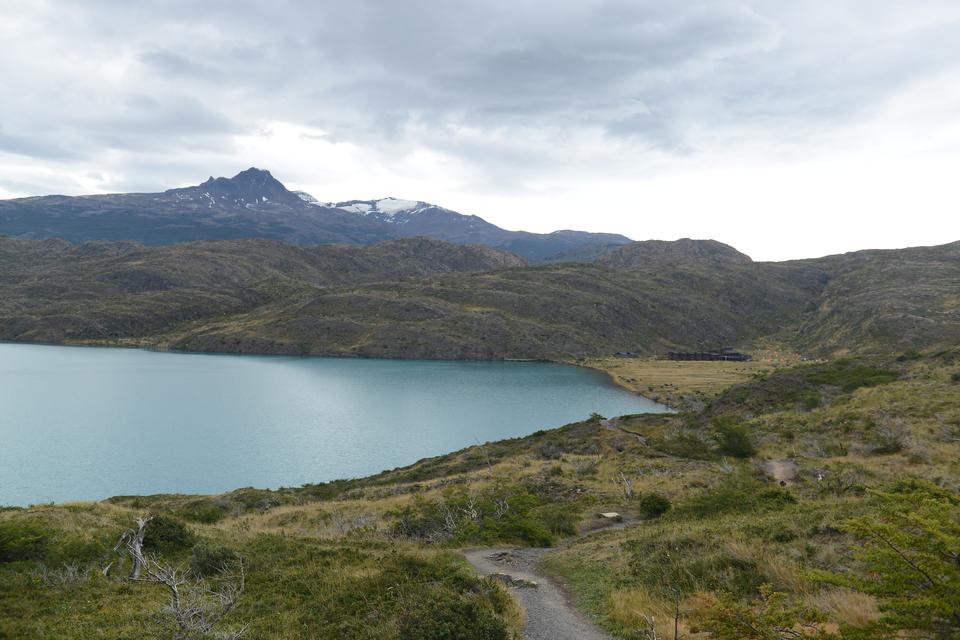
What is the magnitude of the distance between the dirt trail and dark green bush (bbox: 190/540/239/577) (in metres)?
8.22

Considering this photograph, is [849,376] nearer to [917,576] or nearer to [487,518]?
[487,518]

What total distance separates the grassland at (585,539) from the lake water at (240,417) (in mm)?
10926

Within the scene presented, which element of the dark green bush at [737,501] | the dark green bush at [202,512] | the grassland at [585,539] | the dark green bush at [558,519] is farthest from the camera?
the dark green bush at [202,512]

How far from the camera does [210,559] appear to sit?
60.2 ft

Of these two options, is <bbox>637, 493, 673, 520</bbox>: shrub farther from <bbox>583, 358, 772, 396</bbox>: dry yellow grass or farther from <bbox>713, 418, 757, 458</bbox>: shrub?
<bbox>583, 358, 772, 396</bbox>: dry yellow grass

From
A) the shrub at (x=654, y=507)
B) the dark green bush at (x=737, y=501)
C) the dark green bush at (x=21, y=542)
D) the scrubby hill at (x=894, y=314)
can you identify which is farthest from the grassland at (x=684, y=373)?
the dark green bush at (x=21, y=542)

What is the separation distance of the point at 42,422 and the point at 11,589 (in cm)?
6318

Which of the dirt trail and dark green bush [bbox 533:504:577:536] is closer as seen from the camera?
the dirt trail

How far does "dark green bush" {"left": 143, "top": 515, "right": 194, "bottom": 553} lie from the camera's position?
21719 mm

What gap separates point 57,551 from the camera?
19734 millimetres

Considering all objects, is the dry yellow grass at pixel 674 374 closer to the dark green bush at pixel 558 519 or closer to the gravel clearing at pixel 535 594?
the dark green bush at pixel 558 519

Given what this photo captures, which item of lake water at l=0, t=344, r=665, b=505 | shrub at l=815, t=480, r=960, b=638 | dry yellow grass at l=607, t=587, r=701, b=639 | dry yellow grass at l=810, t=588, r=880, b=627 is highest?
shrub at l=815, t=480, r=960, b=638

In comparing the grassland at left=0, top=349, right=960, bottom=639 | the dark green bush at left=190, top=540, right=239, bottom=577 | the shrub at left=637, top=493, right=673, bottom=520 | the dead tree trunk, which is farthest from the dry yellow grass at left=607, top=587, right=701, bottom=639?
the dark green bush at left=190, top=540, right=239, bottom=577

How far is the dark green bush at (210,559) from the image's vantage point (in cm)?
1803
